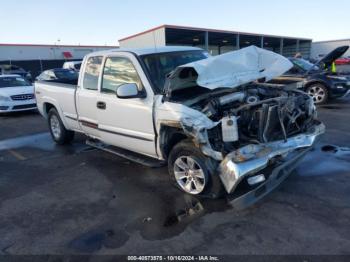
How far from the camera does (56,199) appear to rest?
430 cm

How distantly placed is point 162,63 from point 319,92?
7603 millimetres

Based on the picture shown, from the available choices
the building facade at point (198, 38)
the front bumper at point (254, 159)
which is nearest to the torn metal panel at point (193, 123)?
the front bumper at point (254, 159)

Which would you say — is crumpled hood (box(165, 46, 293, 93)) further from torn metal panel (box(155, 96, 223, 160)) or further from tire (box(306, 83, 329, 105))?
tire (box(306, 83, 329, 105))

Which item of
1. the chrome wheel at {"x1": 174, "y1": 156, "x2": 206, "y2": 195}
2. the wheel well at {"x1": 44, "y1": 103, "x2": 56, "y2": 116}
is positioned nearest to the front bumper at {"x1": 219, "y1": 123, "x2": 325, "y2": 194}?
the chrome wheel at {"x1": 174, "y1": 156, "x2": 206, "y2": 195}

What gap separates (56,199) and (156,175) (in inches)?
60.9

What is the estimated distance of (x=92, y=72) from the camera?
5363 mm

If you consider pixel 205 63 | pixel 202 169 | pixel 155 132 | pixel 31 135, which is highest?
A: pixel 205 63

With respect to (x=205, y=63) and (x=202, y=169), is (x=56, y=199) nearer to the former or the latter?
(x=202, y=169)

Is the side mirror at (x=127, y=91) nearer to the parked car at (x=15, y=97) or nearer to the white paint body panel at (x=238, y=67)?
the white paint body panel at (x=238, y=67)

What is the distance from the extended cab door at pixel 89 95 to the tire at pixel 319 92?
25.8 feet

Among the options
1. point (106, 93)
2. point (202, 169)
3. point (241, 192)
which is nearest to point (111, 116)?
point (106, 93)

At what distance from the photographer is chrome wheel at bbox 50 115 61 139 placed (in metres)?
6.93

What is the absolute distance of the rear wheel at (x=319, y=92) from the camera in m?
10.1

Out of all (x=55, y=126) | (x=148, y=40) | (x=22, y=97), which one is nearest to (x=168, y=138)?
(x=55, y=126)
